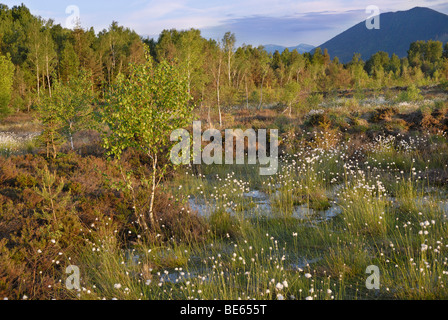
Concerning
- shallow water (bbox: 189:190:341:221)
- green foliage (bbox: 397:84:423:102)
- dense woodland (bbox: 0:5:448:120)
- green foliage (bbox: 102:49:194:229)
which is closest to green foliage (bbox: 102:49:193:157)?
green foliage (bbox: 102:49:194:229)

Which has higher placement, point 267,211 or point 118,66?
point 118,66

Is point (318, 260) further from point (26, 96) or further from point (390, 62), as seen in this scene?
point (390, 62)

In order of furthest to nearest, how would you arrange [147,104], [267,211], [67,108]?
[67,108], [267,211], [147,104]

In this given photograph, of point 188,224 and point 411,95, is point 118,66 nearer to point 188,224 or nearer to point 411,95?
point 411,95

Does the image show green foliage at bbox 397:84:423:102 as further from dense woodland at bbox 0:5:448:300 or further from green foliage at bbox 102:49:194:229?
green foliage at bbox 102:49:194:229

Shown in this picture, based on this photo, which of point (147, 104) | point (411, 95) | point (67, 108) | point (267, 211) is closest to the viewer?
point (147, 104)

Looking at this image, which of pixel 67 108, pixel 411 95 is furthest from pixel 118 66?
pixel 411 95

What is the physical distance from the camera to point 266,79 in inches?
2215

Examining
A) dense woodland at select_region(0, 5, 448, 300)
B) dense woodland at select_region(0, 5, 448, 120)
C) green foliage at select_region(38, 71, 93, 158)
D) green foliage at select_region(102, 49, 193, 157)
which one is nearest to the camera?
dense woodland at select_region(0, 5, 448, 300)

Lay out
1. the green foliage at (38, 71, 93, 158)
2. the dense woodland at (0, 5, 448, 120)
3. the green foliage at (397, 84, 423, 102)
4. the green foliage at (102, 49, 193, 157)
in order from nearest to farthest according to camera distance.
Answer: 1. the green foliage at (102, 49, 193, 157)
2. the green foliage at (38, 71, 93, 158)
3. the green foliage at (397, 84, 423, 102)
4. the dense woodland at (0, 5, 448, 120)

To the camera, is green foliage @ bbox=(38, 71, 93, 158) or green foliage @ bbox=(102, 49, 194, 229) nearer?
green foliage @ bbox=(102, 49, 194, 229)

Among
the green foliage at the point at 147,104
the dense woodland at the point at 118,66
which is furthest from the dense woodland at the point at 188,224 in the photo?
the dense woodland at the point at 118,66

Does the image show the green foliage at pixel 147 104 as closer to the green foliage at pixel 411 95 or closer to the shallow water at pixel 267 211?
the shallow water at pixel 267 211
